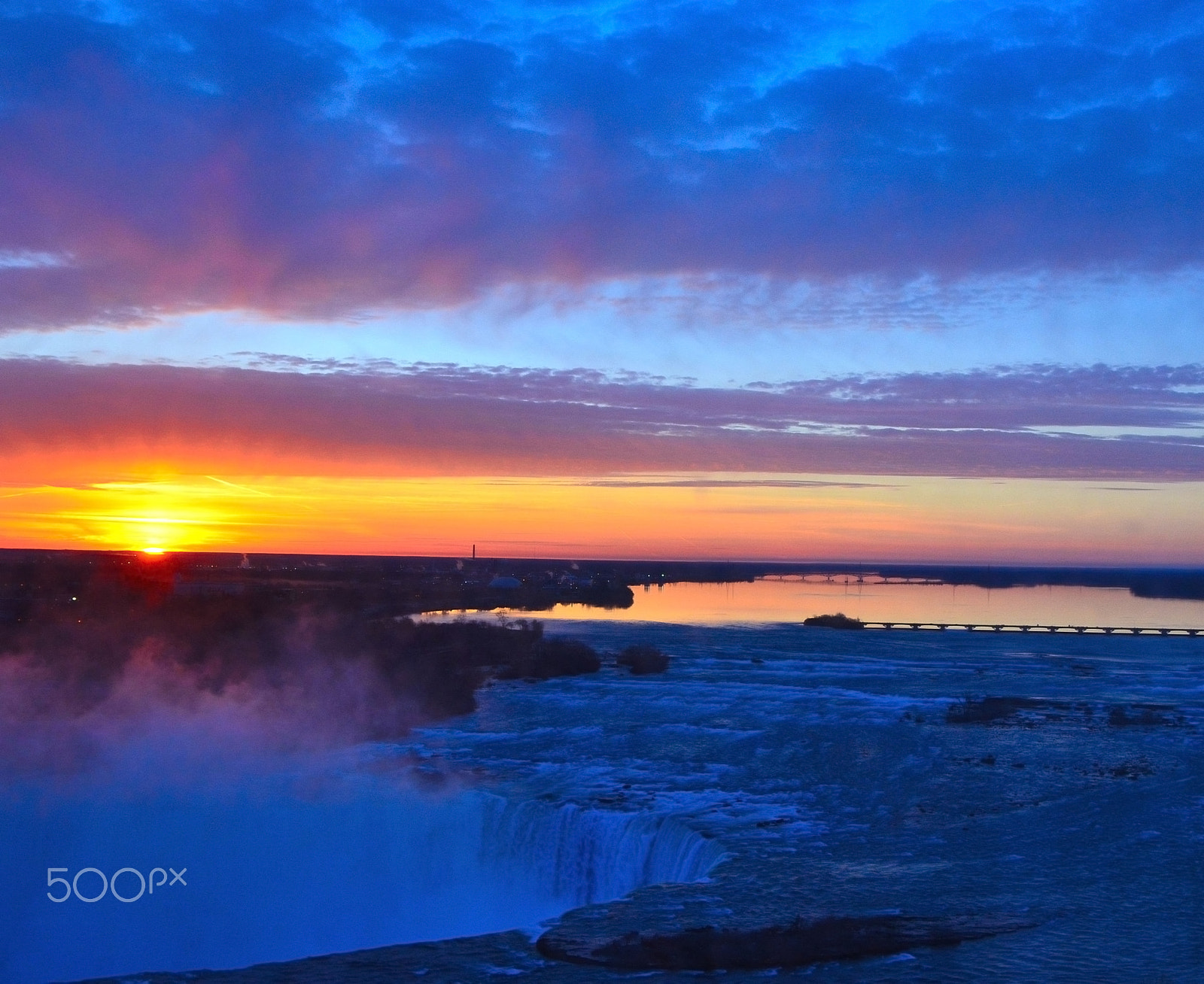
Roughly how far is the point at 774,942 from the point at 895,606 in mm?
103923

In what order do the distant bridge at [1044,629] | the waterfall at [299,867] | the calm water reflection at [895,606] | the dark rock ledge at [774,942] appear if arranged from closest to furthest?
the dark rock ledge at [774,942] → the waterfall at [299,867] → the distant bridge at [1044,629] → the calm water reflection at [895,606]

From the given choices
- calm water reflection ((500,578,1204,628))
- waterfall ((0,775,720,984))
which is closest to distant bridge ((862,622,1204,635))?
calm water reflection ((500,578,1204,628))

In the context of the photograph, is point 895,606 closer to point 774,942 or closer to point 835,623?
point 835,623

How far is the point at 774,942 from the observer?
13875mm

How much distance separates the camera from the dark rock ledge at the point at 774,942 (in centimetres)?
1350

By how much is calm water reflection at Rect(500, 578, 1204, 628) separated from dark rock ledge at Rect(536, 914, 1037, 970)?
6527 cm

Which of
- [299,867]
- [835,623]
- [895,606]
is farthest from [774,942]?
[895,606]

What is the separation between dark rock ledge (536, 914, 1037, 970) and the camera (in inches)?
531

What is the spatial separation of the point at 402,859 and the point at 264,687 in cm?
1474

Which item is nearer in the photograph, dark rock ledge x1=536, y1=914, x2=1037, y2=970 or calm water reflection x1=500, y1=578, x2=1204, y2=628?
dark rock ledge x1=536, y1=914, x2=1037, y2=970

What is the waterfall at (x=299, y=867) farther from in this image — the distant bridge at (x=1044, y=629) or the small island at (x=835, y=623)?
the distant bridge at (x=1044, y=629)

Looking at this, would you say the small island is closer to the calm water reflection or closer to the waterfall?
the calm water reflection

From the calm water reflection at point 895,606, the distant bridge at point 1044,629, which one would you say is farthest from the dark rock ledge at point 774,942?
the distant bridge at point 1044,629

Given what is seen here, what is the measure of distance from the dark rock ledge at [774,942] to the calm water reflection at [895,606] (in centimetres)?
6527
